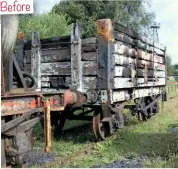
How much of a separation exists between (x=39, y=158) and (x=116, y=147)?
1.65 m

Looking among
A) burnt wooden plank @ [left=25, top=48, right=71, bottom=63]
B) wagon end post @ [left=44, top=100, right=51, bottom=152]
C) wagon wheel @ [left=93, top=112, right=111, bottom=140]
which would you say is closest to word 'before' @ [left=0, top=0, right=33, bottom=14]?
wagon end post @ [left=44, top=100, right=51, bottom=152]

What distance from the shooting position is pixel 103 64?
7.53 metres

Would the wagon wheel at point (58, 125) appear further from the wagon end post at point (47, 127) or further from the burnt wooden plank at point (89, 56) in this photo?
the wagon end post at point (47, 127)

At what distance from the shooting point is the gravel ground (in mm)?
6173

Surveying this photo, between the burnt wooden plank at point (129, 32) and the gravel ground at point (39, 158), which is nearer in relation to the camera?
the gravel ground at point (39, 158)

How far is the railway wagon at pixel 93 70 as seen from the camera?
752cm

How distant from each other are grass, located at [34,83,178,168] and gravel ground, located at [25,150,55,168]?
17 cm

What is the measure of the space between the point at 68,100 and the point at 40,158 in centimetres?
116

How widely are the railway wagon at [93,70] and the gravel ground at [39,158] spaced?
1027mm

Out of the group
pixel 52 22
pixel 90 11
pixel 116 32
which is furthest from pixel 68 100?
pixel 90 11

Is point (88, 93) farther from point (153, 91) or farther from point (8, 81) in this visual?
point (153, 91)

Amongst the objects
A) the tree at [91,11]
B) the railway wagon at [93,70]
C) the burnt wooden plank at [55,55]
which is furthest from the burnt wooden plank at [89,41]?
the tree at [91,11]

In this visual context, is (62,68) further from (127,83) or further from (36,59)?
(127,83)

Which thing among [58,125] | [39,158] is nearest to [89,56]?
[58,125]
